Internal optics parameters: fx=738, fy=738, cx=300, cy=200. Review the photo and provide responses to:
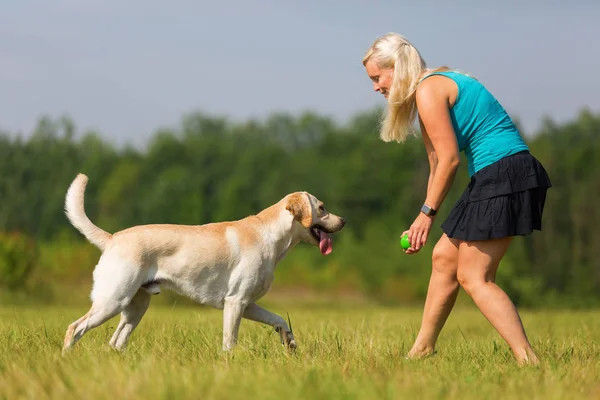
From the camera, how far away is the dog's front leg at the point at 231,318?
607cm

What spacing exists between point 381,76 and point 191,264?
7.21 ft

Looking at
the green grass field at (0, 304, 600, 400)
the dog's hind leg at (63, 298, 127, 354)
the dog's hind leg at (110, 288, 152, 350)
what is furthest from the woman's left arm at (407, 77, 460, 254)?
the dog's hind leg at (110, 288, 152, 350)

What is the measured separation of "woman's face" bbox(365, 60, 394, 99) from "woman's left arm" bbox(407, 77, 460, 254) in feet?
1.08

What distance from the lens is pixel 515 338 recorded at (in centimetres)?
518

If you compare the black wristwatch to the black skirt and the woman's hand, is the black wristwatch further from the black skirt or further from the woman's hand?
the black skirt

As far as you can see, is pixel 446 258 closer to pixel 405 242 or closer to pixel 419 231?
pixel 405 242

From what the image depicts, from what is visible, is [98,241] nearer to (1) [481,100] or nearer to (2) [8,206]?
(1) [481,100]

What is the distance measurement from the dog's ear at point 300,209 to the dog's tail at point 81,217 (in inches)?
63.9

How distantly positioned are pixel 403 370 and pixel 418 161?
2228 cm

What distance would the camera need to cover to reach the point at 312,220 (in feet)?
22.4

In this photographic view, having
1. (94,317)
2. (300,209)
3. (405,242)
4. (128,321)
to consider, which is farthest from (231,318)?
(405,242)

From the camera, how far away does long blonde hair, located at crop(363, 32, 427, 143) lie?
210 inches

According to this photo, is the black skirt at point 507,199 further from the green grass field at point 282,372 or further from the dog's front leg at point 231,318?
the dog's front leg at point 231,318

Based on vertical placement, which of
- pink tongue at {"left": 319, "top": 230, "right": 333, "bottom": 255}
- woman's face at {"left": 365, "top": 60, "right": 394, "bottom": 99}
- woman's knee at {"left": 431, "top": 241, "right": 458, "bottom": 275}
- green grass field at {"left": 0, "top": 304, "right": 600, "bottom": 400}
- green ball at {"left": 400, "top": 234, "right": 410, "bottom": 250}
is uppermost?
woman's face at {"left": 365, "top": 60, "right": 394, "bottom": 99}
